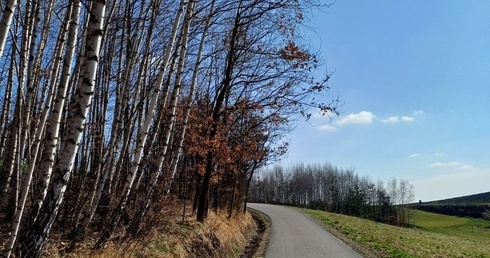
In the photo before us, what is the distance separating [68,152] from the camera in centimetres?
450

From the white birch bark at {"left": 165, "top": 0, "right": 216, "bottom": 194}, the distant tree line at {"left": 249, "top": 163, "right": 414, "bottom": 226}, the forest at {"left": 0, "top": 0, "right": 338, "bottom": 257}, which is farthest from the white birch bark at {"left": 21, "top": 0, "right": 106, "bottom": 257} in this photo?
the distant tree line at {"left": 249, "top": 163, "right": 414, "bottom": 226}

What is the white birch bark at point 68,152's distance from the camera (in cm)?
449

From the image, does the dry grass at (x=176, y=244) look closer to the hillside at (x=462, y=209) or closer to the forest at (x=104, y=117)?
the forest at (x=104, y=117)

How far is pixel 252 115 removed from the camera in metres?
Answer: 17.0

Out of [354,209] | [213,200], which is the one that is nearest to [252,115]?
[213,200]

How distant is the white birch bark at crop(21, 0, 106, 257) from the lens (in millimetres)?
4488

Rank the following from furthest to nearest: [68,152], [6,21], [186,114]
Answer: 1. [186,114]
2. [68,152]
3. [6,21]

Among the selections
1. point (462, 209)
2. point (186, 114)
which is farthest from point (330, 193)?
point (186, 114)

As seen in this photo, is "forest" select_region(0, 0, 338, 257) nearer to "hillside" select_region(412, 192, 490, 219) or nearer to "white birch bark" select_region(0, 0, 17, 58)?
"white birch bark" select_region(0, 0, 17, 58)

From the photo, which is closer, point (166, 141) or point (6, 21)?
point (6, 21)

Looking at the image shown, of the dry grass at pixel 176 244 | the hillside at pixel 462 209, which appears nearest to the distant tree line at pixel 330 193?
the hillside at pixel 462 209

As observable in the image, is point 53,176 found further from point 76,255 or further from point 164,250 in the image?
point 164,250

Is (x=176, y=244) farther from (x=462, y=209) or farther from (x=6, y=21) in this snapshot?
(x=462, y=209)

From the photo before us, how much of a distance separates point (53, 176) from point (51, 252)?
1.92 m
